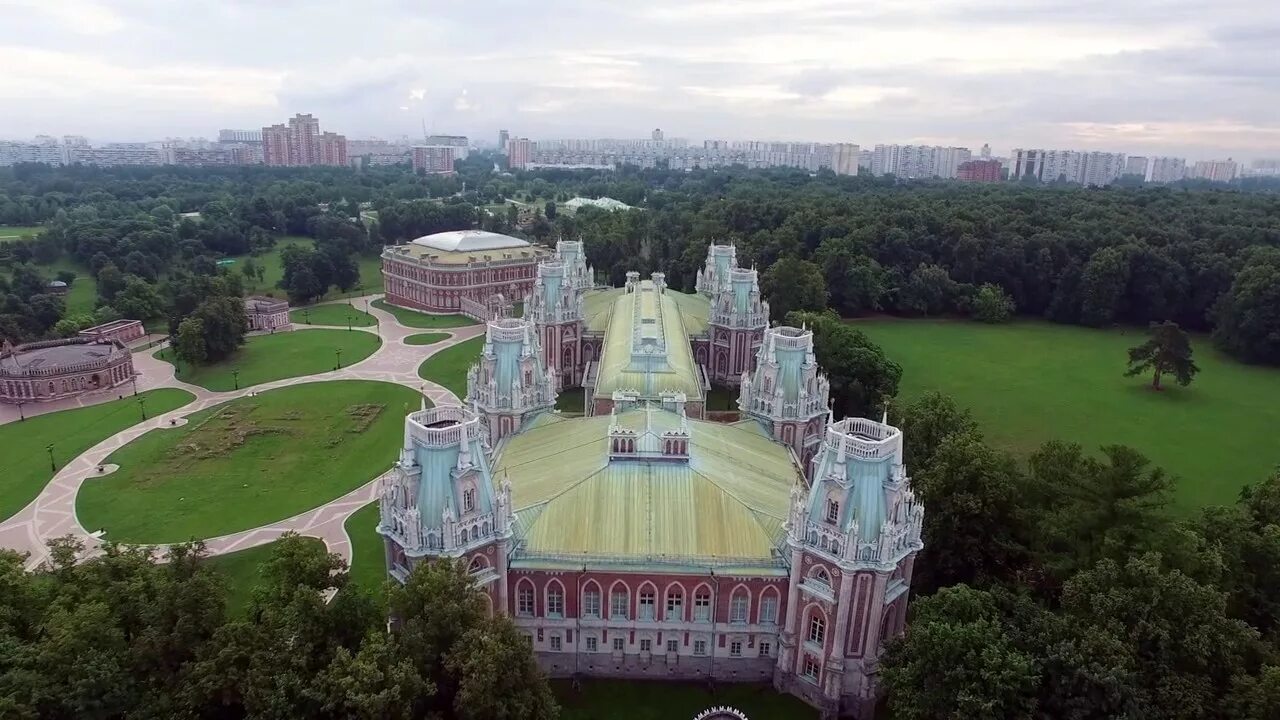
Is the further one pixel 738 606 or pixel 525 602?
pixel 525 602

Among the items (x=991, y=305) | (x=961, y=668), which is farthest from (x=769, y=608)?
(x=991, y=305)

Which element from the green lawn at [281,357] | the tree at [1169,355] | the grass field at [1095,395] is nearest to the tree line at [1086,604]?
the grass field at [1095,395]

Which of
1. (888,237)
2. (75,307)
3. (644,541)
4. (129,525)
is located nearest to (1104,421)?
(888,237)

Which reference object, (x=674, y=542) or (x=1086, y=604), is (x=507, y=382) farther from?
(x=1086, y=604)

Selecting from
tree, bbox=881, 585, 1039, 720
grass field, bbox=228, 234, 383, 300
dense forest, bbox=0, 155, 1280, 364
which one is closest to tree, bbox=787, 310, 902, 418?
dense forest, bbox=0, 155, 1280, 364

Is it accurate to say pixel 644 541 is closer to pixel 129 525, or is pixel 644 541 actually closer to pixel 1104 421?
pixel 129 525

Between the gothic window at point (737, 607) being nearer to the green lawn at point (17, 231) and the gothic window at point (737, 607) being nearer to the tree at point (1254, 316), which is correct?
the tree at point (1254, 316)

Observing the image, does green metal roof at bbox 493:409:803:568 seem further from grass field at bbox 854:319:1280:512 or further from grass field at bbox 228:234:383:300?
grass field at bbox 228:234:383:300
